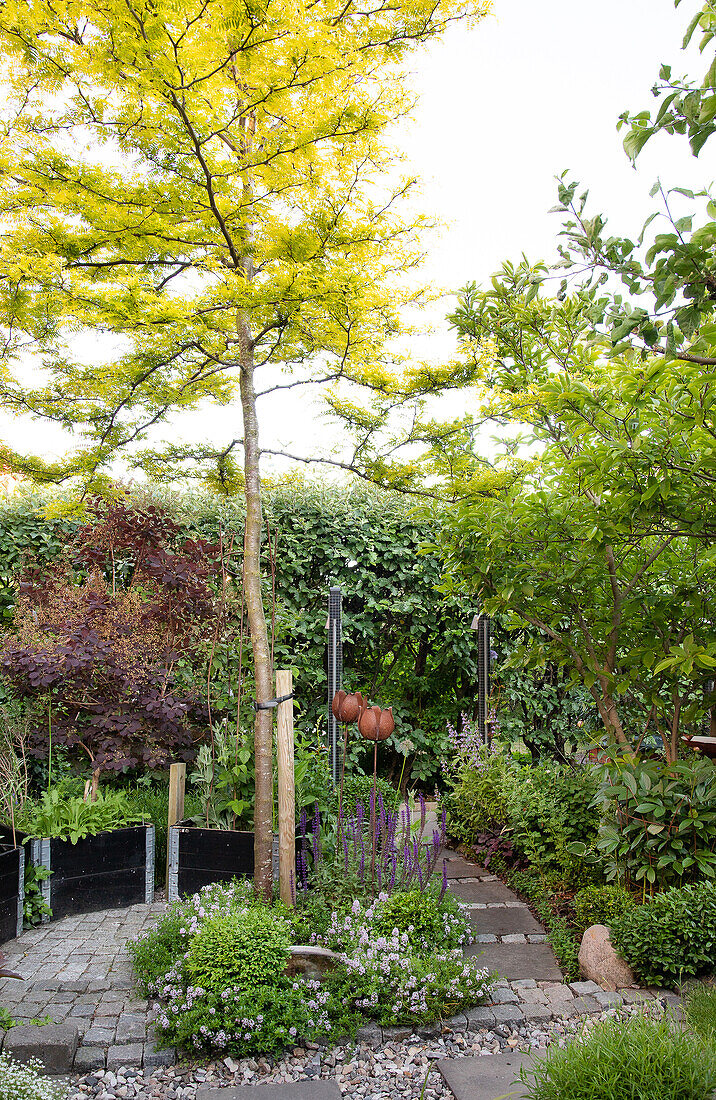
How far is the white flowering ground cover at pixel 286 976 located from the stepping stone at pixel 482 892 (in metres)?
0.90

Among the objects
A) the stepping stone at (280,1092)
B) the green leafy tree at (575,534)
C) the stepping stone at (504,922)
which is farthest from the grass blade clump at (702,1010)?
the stepping stone at (280,1092)

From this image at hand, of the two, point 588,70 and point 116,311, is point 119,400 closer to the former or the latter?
point 116,311

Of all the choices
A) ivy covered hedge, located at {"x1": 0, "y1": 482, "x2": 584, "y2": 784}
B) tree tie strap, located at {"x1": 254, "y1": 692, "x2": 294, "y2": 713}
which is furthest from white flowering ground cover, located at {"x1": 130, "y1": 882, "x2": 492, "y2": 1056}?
ivy covered hedge, located at {"x1": 0, "y1": 482, "x2": 584, "y2": 784}

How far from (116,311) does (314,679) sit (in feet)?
10.0

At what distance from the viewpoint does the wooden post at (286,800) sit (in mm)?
3346

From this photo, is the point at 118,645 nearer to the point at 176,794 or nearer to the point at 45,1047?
the point at 176,794

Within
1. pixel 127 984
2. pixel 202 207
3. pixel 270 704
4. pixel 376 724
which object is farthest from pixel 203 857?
pixel 202 207

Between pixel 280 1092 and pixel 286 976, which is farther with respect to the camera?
pixel 286 976

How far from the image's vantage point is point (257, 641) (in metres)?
3.56

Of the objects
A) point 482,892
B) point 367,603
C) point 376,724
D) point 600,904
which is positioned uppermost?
point 367,603

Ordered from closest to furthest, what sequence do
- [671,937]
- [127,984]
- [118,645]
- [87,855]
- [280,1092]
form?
1. [280,1092]
2. [671,937]
3. [127,984]
4. [87,855]
5. [118,645]

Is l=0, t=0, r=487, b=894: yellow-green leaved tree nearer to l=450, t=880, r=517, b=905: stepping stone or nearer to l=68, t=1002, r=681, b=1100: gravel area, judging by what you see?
l=68, t=1002, r=681, b=1100: gravel area

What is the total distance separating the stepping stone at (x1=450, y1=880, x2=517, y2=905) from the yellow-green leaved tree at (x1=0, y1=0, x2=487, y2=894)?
1.33m

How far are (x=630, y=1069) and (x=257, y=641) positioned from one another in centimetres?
219
